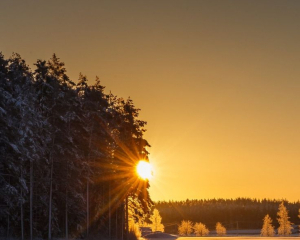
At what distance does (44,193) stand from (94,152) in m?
9.52

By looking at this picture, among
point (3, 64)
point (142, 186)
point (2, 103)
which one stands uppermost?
point (3, 64)

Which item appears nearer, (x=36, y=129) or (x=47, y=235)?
(x=36, y=129)

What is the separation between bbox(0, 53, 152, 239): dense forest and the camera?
43.3 meters

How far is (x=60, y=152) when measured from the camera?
47.9 metres

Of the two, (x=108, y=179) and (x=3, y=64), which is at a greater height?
(x=3, y=64)

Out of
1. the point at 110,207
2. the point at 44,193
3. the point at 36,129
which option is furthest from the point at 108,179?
the point at 36,129

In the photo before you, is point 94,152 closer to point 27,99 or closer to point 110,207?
point 110,207

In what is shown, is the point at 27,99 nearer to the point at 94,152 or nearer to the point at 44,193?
the point at 44,193

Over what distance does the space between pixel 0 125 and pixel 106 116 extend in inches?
828

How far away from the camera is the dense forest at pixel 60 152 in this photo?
43.3 metres

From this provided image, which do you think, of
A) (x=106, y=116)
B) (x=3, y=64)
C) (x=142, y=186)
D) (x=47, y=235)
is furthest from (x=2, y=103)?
(x=142, y=186)

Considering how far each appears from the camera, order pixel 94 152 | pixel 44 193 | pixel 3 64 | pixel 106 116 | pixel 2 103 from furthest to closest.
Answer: pixel 106 116
pixel 94 152
pixel 44 193
pixel 3 64
pixel 2 103

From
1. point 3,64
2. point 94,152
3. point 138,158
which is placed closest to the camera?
point 3,64

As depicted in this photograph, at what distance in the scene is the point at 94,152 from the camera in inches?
2275
